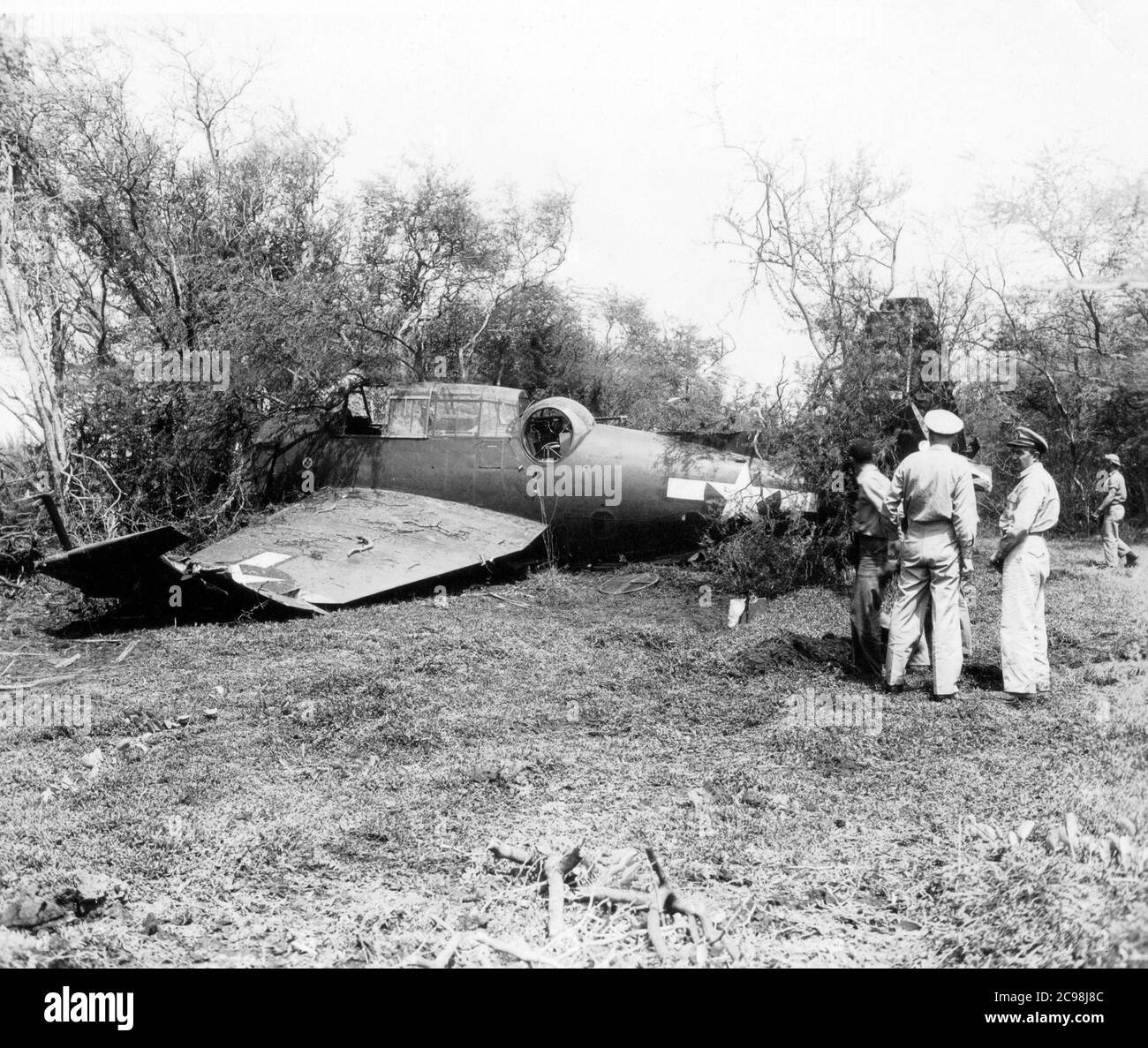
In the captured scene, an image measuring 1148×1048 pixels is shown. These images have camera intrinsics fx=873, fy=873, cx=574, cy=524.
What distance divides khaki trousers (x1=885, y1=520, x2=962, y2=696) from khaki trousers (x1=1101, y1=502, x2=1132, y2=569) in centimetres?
762

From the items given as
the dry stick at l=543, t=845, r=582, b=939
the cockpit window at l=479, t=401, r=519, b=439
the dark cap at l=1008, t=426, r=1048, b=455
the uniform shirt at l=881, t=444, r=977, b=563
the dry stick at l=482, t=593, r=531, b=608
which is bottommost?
the dry stick at l=482, t=593, r=531, b=608

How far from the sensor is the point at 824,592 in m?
9.55

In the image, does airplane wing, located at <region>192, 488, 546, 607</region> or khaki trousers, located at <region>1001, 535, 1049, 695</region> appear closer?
khaki trousers, located at <region>1001, 535, 1049, 695</region>

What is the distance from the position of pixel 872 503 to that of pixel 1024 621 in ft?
5.00

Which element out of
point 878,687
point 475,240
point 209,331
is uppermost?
point 475,240

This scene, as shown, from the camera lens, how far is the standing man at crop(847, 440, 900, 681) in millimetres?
6879

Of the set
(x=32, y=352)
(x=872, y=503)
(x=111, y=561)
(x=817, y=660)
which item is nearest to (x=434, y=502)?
(x=111, y=561)

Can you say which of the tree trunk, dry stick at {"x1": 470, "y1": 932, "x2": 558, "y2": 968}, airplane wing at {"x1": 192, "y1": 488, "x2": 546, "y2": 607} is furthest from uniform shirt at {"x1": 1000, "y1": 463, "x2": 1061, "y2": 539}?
the tree trunk

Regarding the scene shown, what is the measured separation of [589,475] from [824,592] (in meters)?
3.30

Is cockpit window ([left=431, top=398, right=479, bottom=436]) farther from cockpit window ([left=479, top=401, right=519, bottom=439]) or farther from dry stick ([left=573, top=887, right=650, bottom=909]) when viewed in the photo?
dry stick ([left=573, top=887, right=650, bottom=909])

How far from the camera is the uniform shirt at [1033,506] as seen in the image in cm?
624

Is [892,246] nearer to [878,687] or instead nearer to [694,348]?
[878,687]

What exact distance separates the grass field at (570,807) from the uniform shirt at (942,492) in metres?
1.18
